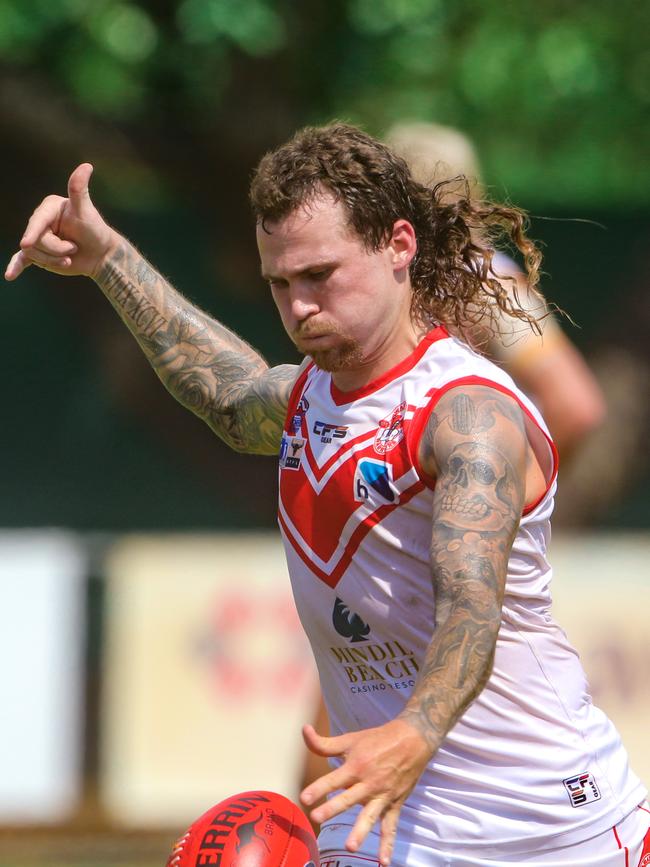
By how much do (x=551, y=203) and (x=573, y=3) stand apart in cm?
245

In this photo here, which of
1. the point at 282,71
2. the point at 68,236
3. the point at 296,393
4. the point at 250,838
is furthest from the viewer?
the point at 282,71

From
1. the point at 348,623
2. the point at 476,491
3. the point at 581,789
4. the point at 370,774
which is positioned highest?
the point at 476,491

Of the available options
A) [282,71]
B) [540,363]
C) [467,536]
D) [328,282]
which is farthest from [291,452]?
[282,71]

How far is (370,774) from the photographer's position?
2865mm

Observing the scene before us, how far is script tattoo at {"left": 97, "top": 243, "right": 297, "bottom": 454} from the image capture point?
450 centimetres

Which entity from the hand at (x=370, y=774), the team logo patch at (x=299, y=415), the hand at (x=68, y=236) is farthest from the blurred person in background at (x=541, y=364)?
the hand at (x=370, y=774)

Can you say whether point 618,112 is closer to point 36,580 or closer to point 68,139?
point 68,139

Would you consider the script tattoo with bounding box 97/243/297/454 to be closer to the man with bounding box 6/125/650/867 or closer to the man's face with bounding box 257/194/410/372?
the man with bounding box 6/125/650/867

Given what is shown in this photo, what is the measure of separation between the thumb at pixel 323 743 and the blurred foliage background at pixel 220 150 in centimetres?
767

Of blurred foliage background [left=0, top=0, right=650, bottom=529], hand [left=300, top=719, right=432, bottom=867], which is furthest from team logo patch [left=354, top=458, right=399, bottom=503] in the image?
blurred foliage background [left=0, top=0, right=650, bottom=529]

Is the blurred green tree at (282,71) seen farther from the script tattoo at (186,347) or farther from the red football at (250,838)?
the red football at (250,838)

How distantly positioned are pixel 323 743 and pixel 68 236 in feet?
6.72

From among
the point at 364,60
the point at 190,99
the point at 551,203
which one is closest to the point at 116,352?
the point at 190,99

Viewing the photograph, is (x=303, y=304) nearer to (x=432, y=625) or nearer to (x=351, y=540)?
(x=351, y=540)
